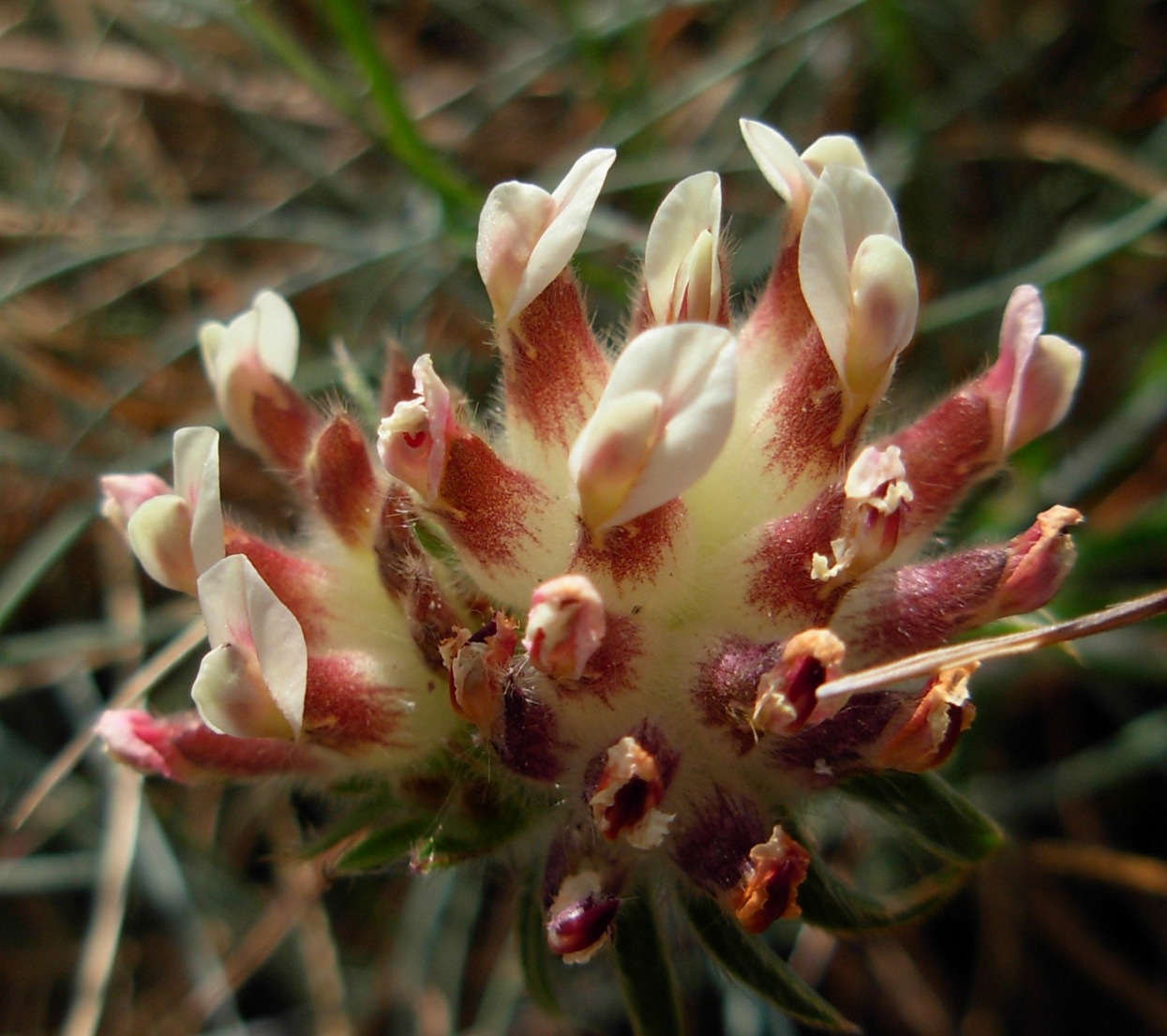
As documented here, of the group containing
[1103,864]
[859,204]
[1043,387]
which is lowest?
[1103,864]

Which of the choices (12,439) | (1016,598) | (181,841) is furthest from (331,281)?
(1016,598)

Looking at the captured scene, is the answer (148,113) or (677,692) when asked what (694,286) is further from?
(148,113)

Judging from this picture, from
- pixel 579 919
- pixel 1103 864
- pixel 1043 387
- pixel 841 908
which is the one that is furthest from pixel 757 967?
pixel 1103 864

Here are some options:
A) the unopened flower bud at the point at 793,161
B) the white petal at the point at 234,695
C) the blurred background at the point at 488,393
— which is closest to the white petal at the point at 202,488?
the white petal at the point at 234,695

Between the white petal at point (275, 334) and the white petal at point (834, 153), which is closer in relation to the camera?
the white petal at point (834, 153)

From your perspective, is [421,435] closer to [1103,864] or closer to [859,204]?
[859,204]

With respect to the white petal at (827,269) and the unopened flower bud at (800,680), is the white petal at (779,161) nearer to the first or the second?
the white petal at (827,269)
